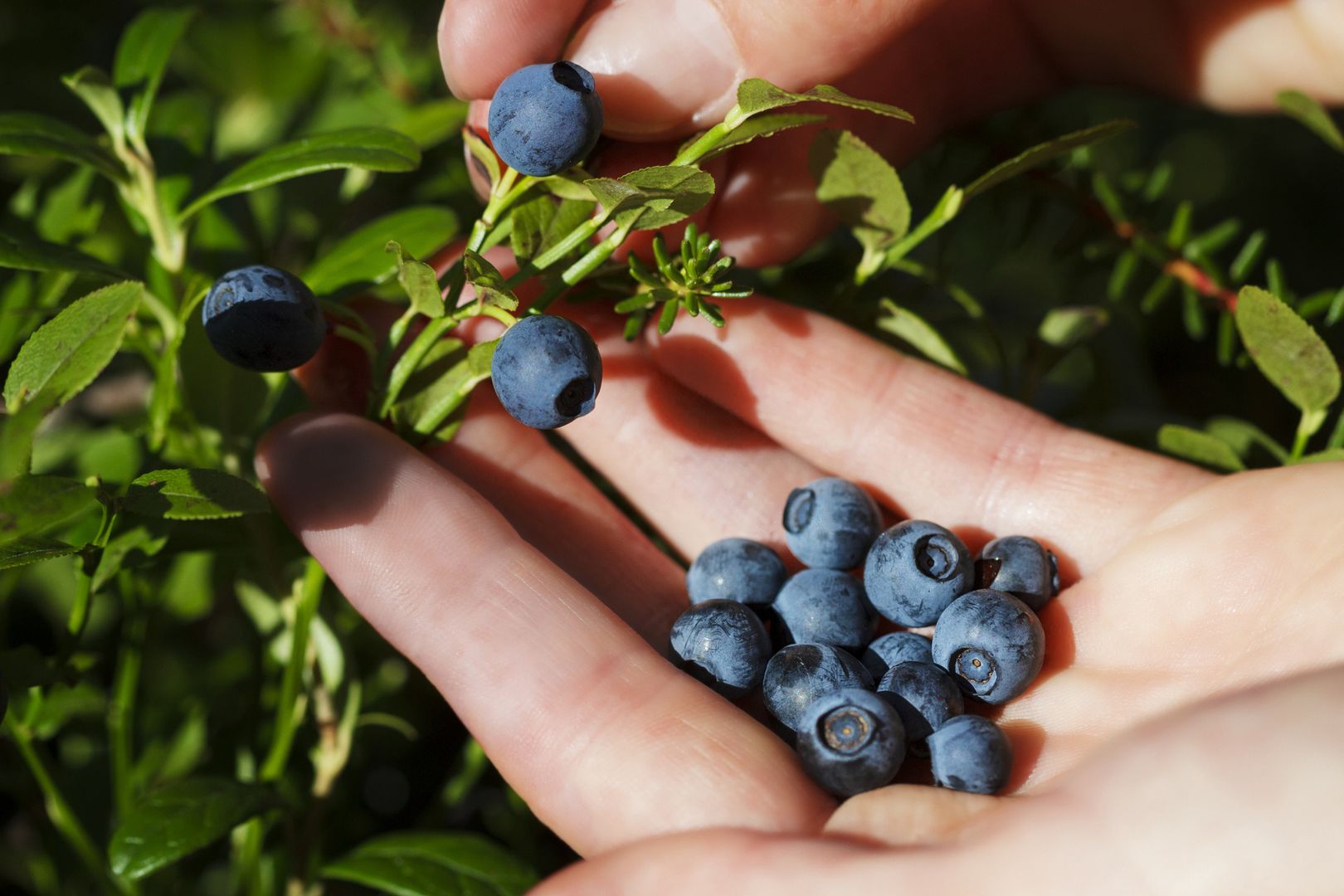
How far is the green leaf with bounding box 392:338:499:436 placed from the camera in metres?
1.75

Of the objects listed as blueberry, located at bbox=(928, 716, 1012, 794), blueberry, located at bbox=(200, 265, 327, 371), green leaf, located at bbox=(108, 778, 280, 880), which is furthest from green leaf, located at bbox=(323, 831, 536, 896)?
blueberry, located at bbox=(200, 265, 327, 371)

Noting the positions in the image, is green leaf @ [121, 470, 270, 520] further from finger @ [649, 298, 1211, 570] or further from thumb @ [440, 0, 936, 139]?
finger @ [649, 298, 1211, 570]

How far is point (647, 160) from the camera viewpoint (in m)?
1.93

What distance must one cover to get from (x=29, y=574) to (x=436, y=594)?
1.12m

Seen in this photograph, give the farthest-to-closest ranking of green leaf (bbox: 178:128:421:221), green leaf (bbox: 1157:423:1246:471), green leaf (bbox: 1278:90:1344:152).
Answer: green leaf (bbox: 1278:90:1344:152) → green leaf (bbox: 1157:423:1246:471) → green leaf (bbox: 178:128:421:221)

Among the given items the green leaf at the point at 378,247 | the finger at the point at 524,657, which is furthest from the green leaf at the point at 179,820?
the green leaf at the point at 378,247

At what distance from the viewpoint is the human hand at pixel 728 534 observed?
5.03ft

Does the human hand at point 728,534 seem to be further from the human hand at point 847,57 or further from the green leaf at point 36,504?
the green leaf at point 36,504

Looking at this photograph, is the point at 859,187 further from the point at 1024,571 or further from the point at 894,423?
the point at 1024,571

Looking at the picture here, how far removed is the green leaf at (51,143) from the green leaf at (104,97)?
0.05m

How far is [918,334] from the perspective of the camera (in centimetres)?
217

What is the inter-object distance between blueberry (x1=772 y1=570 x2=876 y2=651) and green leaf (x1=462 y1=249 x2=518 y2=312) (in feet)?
2.35

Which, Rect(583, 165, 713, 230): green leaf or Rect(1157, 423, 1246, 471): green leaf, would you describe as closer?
Rect(583, 165, 713, 230): green leaf

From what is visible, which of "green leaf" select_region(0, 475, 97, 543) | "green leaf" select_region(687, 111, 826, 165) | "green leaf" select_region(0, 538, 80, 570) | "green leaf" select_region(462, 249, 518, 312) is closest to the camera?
"green leaf" select_region(0, 475, 97, 543)
